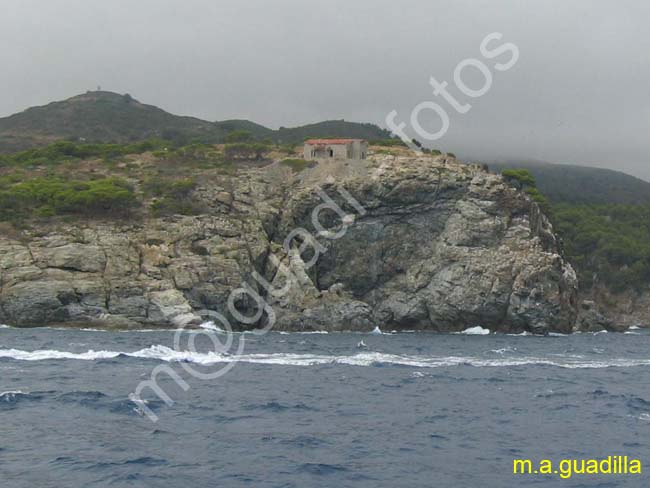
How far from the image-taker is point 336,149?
8281 centimetres

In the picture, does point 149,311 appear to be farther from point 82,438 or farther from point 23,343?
point 82,438

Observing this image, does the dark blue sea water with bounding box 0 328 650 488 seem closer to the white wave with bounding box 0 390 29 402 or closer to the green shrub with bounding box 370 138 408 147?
the white wave with bounding box 0 390 29 402

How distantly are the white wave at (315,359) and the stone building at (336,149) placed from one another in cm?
4151

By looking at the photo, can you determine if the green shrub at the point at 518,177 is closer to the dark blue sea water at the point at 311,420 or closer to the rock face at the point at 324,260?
the rock face at the point at 324,260

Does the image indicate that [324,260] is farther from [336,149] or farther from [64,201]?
[64,201]

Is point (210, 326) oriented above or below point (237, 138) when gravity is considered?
below

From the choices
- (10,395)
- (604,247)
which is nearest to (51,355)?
(10,395)

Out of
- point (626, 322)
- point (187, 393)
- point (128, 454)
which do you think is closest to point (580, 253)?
point (626, 322)

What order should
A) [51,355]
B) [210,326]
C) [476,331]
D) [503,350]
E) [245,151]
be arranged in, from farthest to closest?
[245,151], [476,331], [210,326], [503,350], [51,355]

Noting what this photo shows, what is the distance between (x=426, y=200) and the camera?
73938mm

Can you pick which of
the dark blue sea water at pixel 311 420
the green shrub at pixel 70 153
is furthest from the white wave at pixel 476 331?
the green shrub at pixel 70 153

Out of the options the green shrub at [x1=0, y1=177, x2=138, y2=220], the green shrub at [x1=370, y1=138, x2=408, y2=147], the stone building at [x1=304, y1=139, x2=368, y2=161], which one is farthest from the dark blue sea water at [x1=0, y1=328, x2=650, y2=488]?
the green shrub at [x1=370, y1=138, x2=408, y2=147]

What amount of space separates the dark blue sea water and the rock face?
2205 centimetres

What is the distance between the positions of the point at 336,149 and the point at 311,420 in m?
61.2
